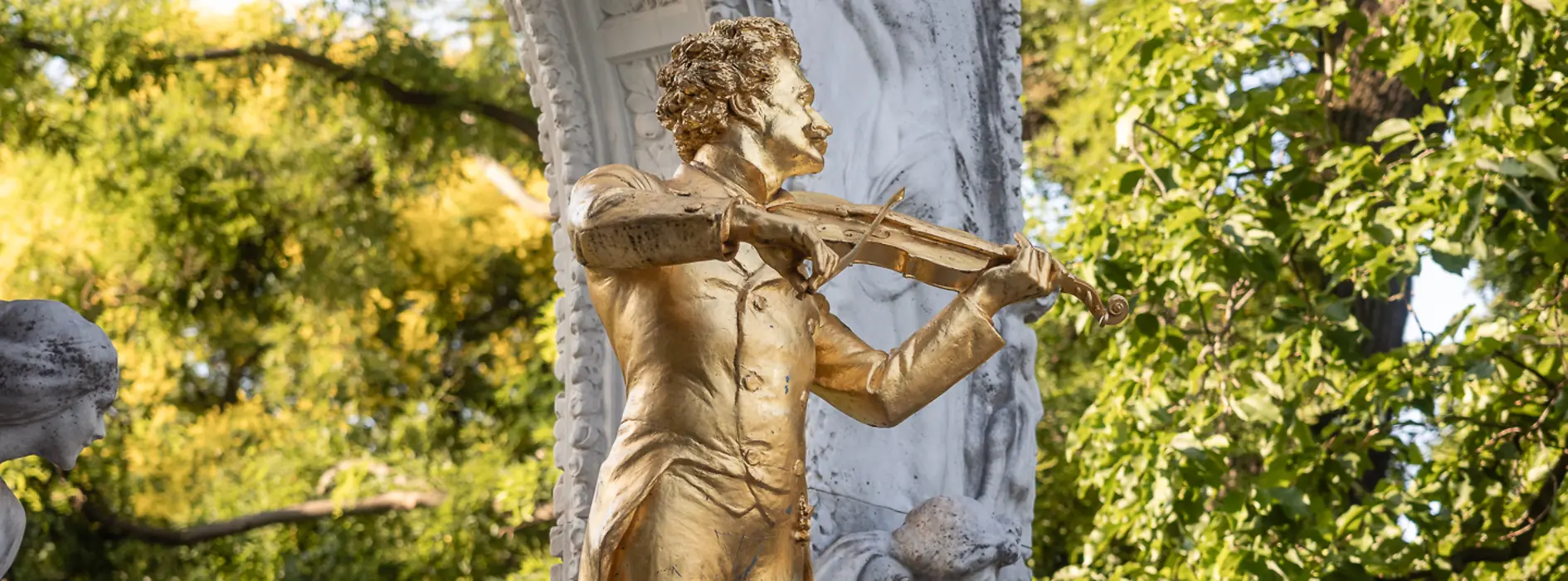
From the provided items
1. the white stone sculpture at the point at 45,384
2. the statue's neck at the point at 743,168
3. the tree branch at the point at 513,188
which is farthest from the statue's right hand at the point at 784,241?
the tree branch at the point at 513,188

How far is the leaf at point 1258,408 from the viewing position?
4.43 m

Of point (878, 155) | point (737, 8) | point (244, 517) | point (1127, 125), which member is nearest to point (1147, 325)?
point (1127, 125)

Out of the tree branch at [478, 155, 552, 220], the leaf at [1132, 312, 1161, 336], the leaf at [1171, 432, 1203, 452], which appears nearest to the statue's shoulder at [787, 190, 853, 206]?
the leaf at [1171, 432, 1203, 452]

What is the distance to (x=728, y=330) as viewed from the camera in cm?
208

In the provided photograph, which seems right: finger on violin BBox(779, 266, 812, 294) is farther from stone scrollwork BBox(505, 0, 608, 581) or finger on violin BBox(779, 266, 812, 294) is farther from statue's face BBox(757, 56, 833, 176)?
stone scrollwork BBox(505, 0, 608, 581)

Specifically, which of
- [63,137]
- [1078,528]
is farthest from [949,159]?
[63,137]

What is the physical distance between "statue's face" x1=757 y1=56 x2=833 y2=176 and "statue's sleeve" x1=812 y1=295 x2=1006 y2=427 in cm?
18

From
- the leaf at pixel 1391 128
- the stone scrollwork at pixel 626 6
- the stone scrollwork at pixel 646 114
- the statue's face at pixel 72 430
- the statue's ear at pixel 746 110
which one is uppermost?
the leaf at pixel 1391 128

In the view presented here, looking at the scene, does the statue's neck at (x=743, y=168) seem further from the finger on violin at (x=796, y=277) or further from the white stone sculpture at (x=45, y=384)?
the white stone sculpture at (x=45, y=384)

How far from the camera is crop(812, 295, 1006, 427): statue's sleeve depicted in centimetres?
221

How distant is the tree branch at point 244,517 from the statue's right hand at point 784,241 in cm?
622

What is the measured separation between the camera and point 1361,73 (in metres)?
5.57

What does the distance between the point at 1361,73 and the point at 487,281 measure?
4.58 m

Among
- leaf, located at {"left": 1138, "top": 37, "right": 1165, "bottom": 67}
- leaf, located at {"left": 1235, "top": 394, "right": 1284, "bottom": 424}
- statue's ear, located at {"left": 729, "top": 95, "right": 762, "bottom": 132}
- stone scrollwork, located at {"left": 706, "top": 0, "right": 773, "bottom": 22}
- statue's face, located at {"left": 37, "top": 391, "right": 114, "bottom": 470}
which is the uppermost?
leaf, located at {"left": 1138, "top": 37, "right": 1165, "bottom": 67}
